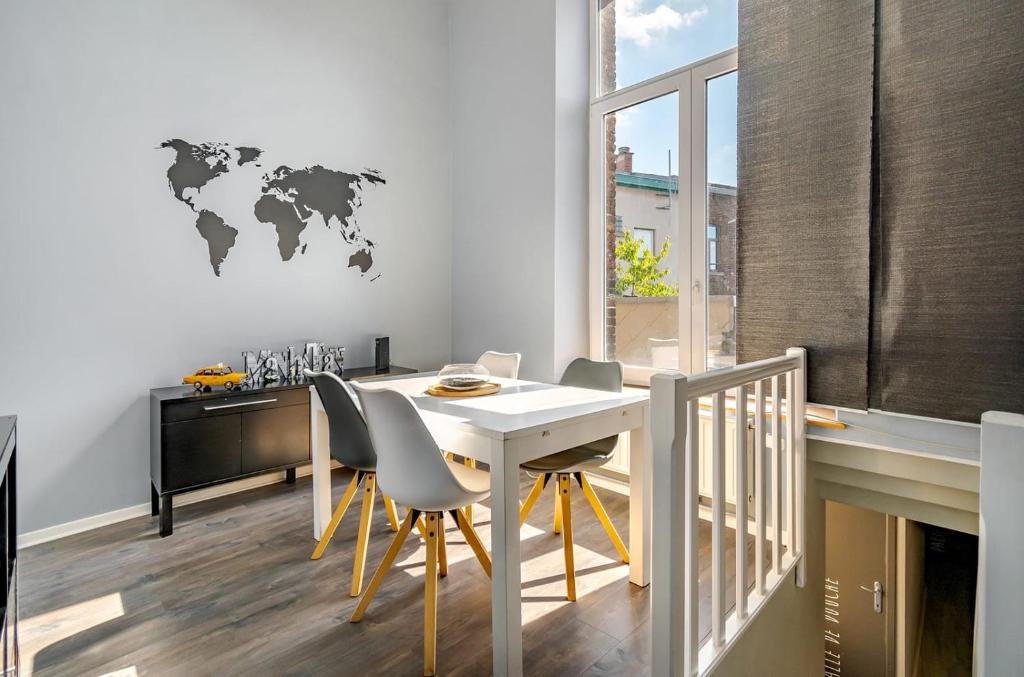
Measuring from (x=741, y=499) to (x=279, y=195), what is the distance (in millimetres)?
2952

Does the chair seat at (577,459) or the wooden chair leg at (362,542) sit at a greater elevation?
the chair seat at (577,459)

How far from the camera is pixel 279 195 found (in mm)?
3279

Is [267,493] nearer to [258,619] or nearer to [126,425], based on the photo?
[126,425]

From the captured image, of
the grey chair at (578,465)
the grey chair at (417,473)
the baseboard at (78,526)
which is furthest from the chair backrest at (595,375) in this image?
the baseboard at (78,526)

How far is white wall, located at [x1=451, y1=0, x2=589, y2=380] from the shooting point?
3336 millimetres

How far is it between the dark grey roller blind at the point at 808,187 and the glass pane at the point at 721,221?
450 mm

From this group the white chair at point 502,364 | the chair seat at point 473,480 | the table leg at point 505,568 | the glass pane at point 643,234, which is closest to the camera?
the table leg at point 505,568

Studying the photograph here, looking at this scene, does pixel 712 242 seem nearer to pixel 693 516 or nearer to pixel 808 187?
pixel 808 187

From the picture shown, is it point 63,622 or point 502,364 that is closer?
point 63,622

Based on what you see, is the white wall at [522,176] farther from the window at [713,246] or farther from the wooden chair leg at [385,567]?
the wooden chair leg at [385,567]

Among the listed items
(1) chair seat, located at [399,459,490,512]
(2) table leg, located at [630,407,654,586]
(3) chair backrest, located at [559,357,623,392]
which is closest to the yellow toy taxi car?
(1) chair seat, located at [399,459,490,512]

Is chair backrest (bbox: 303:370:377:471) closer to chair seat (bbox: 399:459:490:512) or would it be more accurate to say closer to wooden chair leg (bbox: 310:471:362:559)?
wooden chair leg (bbox: 310:471:362:559)

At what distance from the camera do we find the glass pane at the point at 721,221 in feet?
9.02

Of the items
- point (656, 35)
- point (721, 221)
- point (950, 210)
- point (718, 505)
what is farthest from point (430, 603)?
point (656, 35)
